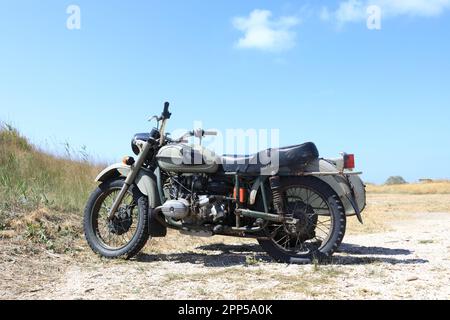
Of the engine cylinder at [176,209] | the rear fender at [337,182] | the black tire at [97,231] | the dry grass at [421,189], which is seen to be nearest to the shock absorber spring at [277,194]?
the rear fender at [337,182]

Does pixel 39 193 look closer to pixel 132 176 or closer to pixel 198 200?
pixel 132 176

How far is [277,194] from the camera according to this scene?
213 inches

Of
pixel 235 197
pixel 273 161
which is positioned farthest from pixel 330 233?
pixel 235 197

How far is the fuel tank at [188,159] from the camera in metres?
5.59

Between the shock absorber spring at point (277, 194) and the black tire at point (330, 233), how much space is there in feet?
0.22

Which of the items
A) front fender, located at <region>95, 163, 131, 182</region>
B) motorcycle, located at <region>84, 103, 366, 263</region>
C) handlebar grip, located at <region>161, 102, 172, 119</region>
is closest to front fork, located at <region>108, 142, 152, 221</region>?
motorcycle, located at <region>84, 103, 366, 263</region>

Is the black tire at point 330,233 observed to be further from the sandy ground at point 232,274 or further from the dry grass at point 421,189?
the dry grass at point 421,189

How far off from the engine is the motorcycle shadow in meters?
0.49

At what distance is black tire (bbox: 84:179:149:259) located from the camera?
5.68m

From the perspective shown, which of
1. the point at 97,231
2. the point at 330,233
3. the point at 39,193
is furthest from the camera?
the point at 39,193

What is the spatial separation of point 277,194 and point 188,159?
1082 mm

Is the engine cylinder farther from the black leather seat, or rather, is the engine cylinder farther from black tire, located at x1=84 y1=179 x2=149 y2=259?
the black leather seat

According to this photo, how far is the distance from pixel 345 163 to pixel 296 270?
1.30 meters
